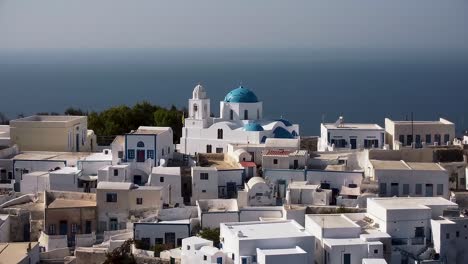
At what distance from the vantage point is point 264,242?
59.4 ft

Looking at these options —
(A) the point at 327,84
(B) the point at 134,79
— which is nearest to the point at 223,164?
(A) the point at 327,84

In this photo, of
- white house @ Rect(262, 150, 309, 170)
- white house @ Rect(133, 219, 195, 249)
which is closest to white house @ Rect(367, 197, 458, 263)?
white house @ Rect(262, 150, 309, 170)

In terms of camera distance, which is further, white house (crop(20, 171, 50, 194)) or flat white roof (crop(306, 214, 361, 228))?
white house (crop(20, 171, 50, 194))

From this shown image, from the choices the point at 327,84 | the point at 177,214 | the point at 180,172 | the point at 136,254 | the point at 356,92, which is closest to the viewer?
the point at 136,254

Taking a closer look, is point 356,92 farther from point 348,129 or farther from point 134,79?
point 348,129

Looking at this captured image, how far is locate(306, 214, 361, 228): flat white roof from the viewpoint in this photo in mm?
19141

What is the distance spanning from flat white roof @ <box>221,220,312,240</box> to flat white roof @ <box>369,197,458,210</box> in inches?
77.9

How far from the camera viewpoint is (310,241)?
1841 cm

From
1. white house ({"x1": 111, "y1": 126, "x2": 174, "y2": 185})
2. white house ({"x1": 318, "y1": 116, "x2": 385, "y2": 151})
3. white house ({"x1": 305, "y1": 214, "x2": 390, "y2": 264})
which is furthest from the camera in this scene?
white house ({"x1": 318, "y1": 116, "x2": 385, "y2": 151})

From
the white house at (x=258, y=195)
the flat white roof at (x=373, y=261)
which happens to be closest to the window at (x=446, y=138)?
the white house at (x=258, y=195)

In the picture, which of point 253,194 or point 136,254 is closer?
point 136,254

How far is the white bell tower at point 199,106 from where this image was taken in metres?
28.0

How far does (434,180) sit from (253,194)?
14.3 feet

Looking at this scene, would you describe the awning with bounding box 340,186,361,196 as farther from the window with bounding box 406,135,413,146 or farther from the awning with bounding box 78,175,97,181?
the awning with bounding box 78,175,97,181
